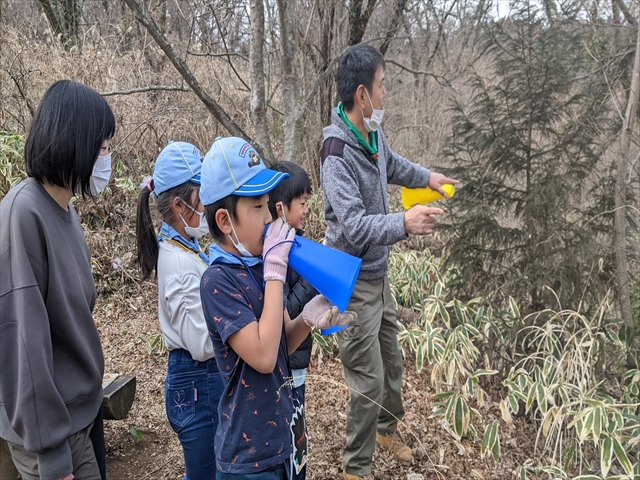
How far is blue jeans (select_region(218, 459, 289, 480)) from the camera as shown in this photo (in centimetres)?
152

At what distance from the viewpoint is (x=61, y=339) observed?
5.13 feet

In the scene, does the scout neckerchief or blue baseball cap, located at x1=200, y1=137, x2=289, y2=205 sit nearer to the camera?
blue baseball cap, located at x1=200, y1=137, x2=289, y2=205

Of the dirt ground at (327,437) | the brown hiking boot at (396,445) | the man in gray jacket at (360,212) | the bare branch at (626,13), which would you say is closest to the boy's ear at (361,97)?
the man in gray jacket at (360,212)

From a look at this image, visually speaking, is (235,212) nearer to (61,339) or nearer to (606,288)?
(61,339)

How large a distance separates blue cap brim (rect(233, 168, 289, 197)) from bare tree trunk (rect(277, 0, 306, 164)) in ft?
9.38

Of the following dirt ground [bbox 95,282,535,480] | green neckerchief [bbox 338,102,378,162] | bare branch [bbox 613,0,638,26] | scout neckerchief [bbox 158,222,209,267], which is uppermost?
bare branch [bbox 613,0,638,26]

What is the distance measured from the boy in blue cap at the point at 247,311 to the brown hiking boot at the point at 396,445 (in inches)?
58.6

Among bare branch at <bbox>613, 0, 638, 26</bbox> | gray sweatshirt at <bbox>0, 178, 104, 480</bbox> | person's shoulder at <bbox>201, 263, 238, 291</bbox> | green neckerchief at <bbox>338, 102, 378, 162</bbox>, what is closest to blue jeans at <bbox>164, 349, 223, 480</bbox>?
gray sweatshirt at <bbox>0, 178, 104, 480</bbox>

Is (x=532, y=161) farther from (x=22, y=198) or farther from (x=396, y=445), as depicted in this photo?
(x=22, y=198)

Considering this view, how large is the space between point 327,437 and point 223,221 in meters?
2.11

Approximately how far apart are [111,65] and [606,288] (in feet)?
20.3

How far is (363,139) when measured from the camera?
246 cm

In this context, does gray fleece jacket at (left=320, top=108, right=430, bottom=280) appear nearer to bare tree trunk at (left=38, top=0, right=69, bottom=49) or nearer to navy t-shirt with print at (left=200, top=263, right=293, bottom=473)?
navy t-shirt with print at (left=200, top=263, right=293, bottom=473)

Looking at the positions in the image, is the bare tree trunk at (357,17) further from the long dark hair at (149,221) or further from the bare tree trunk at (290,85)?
the long dark hair at (149,221)
